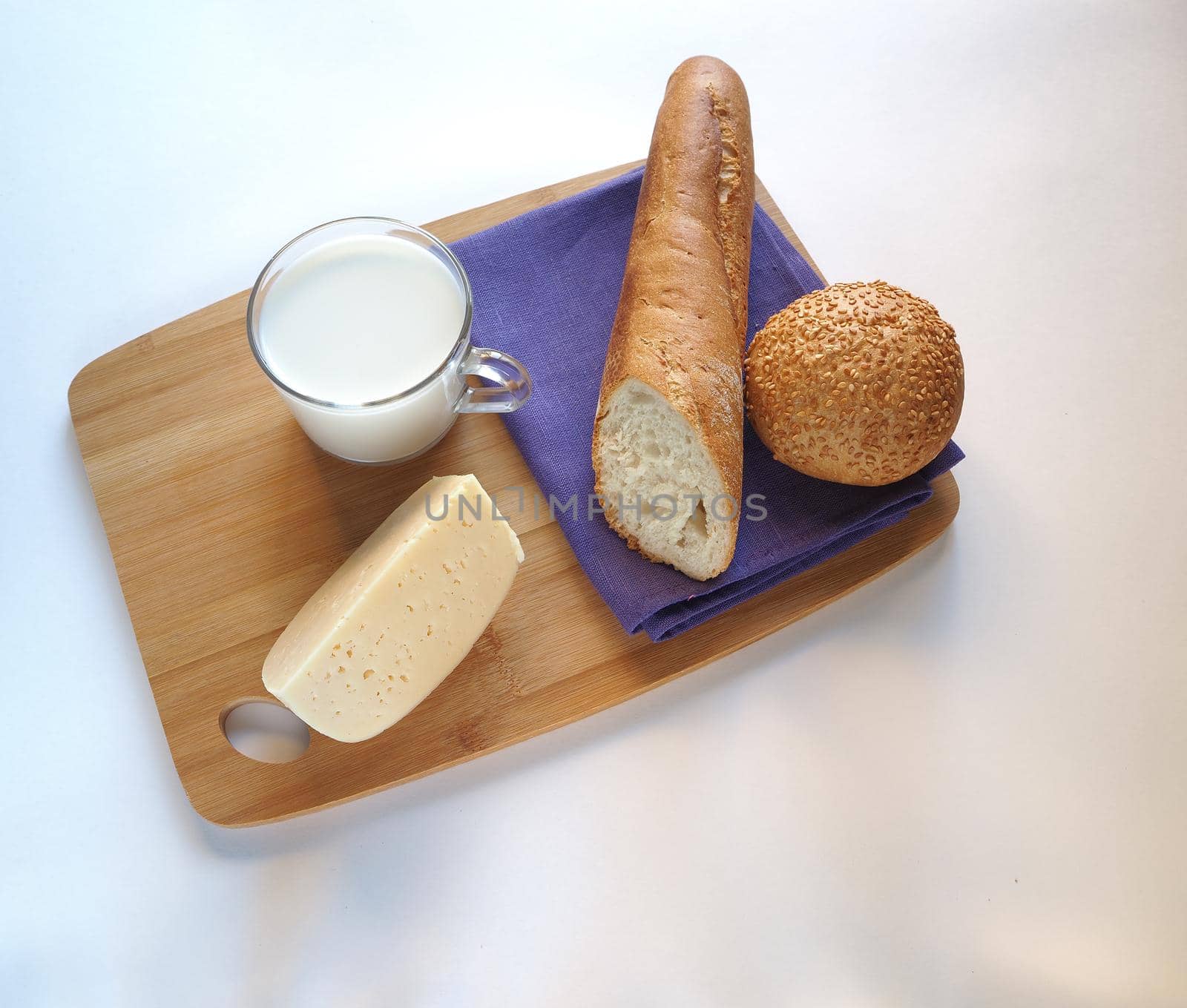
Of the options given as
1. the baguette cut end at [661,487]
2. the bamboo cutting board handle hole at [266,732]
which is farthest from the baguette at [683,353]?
the bamboo cutting board handle hole at [266,732]

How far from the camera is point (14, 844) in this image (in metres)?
1.52

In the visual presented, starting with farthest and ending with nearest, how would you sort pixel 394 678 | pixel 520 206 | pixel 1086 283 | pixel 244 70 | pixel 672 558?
pixel 244 70 → pixel 1086 283 → pixel 520 206 → pixel 672 558 → pixel 394 678

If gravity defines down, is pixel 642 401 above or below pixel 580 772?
above

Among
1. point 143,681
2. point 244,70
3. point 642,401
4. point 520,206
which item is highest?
point 244,70

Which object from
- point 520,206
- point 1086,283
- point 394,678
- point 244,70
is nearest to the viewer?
point 394,678

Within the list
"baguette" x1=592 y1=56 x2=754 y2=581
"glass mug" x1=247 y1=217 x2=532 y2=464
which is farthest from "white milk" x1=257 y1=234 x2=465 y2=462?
"baguette" x1=592 y1=56 x2=754 y2=581

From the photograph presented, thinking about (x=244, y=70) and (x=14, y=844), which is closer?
(x=14, y=844)

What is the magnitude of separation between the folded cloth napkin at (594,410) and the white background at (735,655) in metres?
0.19

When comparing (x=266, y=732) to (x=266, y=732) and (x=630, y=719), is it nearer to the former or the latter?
(x=266, y=732)

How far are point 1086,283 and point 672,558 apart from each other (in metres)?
1.12

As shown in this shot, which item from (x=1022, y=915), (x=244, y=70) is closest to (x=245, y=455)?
(x=244, y=70)

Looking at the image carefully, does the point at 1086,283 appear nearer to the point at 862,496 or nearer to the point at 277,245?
the point at 862,496

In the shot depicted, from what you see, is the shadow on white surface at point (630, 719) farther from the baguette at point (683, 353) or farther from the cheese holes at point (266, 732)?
the baguette at point (683, 353)

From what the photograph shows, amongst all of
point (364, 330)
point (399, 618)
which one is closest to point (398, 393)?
point (364, 330)
